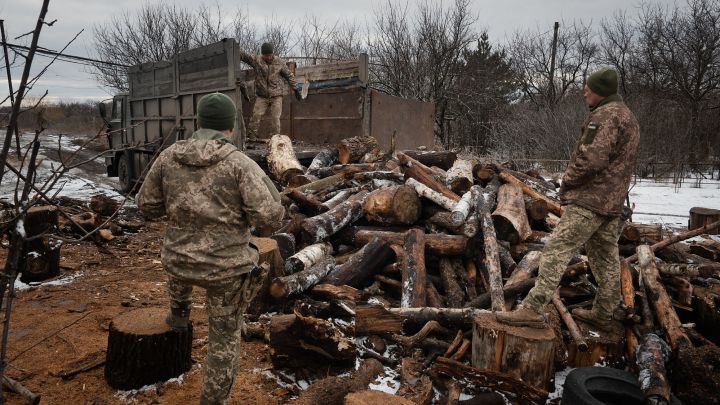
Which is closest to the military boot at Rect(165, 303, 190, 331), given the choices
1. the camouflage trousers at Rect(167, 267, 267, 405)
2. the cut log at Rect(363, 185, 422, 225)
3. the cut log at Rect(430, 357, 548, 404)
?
the camouflage trousers at Rect(167, 267, 267, 405)

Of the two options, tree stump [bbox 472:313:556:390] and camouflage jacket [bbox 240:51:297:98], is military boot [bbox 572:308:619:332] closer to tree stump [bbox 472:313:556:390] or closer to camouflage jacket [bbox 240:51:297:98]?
tree stump [bbox 472:313:556:390]

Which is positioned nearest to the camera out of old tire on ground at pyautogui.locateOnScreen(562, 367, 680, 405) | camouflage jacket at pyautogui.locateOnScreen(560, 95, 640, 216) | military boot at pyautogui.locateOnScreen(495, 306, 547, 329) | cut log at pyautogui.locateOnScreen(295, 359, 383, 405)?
old tire on ground at pyautogui.locateOnScreen(562, 367, 680, 405)

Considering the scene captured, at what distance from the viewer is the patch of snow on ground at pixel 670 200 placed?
412 inches

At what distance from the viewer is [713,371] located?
10.7 feet

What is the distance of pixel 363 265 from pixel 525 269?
6.03ft

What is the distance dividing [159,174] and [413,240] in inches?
124

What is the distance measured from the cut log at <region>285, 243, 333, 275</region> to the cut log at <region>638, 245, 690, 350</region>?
3.53 metres

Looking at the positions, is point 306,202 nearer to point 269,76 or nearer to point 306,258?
point 306,258

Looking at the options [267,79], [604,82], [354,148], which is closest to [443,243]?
[604,82]

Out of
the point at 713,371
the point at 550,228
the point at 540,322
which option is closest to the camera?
the point at 713,371

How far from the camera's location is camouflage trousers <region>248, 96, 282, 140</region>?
30.4ft

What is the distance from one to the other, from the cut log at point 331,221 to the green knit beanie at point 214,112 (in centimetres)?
299

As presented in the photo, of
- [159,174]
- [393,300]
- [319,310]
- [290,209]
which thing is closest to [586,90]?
[393,300]

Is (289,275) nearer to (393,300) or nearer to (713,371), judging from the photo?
(393,300)
